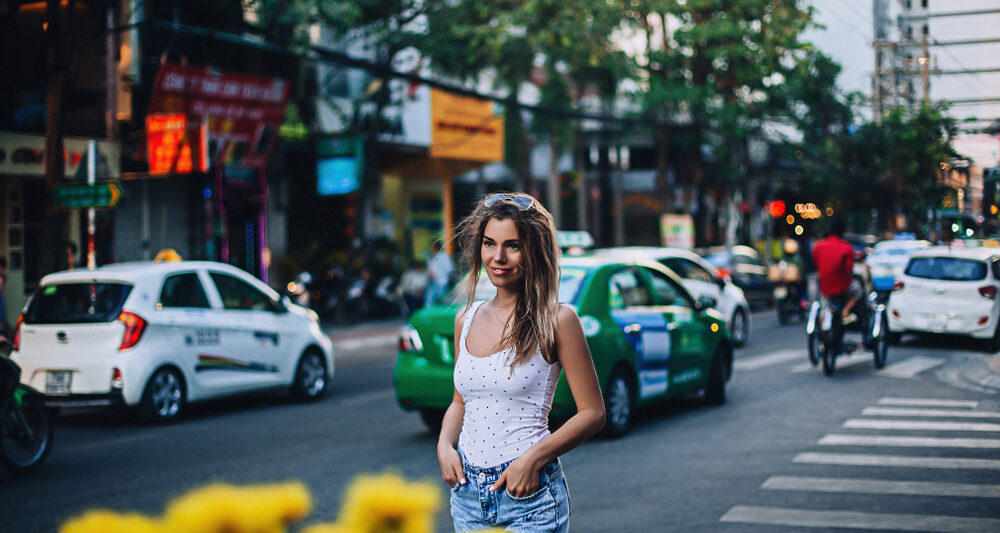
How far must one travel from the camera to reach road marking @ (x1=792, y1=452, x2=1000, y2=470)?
778 centimetres

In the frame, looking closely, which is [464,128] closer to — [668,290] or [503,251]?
[668,290]

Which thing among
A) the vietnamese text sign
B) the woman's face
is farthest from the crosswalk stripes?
the vietnamese text sign

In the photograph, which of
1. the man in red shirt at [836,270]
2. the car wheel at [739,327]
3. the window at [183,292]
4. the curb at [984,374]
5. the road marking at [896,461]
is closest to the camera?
the road marking at [896,461]

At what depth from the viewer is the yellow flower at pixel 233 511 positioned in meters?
1.28

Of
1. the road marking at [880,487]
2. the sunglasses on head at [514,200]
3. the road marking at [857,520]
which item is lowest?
the road marking at [880,487]

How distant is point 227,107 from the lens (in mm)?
20000

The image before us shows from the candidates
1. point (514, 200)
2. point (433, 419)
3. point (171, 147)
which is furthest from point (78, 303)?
point (171, 147)

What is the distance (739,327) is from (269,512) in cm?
1683

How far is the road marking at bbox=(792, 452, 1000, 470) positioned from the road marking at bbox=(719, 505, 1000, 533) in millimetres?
1638

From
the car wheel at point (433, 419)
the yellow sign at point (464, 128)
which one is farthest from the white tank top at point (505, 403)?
the yellow sign at point (464, 128)

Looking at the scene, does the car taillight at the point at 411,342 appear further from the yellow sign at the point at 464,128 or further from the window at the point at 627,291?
the yellow sign at the point at 464,128

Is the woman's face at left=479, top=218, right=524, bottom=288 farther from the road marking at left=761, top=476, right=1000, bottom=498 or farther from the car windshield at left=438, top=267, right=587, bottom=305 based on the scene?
the car windshield at left=438, top=267, right=587, bottom=305

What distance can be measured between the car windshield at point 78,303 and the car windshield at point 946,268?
12079 millimetres

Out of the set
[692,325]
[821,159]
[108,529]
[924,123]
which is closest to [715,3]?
[924,123]
